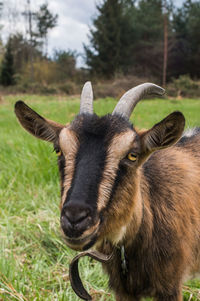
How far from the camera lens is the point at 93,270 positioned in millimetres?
3268

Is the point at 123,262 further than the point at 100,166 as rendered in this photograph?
Yes

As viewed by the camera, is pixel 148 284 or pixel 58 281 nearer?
pixel 148 284

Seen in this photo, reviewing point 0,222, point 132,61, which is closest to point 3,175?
point 0,222

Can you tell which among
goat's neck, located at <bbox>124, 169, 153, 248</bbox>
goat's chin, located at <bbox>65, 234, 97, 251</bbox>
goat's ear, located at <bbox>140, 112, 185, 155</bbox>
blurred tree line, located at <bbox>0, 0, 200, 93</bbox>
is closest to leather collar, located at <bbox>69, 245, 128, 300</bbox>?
goat's neck, located at <bbox>124, 169, 153, 248</bbox>

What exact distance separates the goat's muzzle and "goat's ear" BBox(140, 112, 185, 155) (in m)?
0.66

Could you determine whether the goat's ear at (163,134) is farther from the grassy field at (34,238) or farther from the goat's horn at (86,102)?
the grassy field at (34,238)

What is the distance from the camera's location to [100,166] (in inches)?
72.4

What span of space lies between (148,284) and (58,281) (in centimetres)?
108

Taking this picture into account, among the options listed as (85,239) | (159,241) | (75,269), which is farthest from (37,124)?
(159,241)

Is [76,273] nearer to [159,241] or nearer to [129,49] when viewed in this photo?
[159,241]

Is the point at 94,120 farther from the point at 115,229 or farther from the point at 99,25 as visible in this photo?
the point at 99,25

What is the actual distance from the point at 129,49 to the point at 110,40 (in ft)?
7.29

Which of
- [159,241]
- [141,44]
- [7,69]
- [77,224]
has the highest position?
[141,44]

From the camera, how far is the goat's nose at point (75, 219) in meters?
1.62
